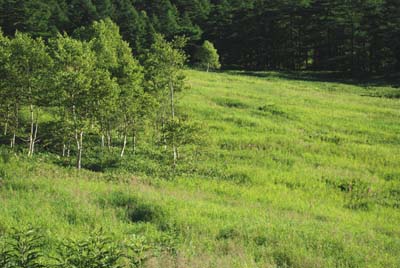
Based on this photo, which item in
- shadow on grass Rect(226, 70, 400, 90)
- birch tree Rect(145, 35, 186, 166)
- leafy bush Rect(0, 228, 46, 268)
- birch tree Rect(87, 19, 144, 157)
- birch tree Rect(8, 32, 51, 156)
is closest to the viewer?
leafy bush Rect(0, 228, 46, 268)

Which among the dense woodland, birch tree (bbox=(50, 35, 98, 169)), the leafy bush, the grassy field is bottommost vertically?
the grassy field

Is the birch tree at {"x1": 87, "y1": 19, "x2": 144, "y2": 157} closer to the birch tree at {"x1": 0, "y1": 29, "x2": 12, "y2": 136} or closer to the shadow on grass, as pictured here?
the birch tree at {"x1": 0, "y1": 29, "x2": 12, "y2": 136}

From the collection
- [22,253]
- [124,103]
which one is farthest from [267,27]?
[22,253]

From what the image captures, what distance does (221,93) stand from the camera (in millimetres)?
41375

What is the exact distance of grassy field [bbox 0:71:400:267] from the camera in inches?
400

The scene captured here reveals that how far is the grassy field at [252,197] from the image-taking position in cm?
1016

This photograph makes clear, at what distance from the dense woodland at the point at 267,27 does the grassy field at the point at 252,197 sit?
108 ft

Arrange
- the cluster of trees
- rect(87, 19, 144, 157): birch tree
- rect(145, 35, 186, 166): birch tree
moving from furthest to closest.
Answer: rect(145, 35, 186, 166): birch tree → rect(87, 19, 144, 157): birch tree → the cluster of trees

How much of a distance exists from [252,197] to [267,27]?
6412cm

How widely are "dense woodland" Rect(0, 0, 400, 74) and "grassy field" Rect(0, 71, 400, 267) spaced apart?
32.9 m

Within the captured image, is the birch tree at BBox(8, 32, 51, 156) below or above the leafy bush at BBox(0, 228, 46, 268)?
above

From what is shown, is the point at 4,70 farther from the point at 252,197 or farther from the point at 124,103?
the point at 252,197

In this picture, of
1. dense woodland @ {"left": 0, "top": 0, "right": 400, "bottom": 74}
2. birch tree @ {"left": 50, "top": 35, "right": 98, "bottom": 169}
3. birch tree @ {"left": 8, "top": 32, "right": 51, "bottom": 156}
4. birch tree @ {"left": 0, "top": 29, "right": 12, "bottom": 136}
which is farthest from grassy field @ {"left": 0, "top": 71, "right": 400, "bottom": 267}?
dense woodland @ {"left": 0, "top": 0, "right": 400, "bottom": 74}

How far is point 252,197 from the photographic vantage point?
16938 mm
